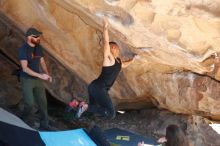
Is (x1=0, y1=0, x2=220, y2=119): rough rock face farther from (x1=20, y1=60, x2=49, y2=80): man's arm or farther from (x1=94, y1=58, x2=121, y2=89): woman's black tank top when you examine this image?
(x1=20, y1=60, x2=49, y2=80): man's arm

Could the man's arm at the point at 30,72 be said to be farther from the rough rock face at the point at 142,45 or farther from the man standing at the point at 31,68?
the rough rock face at the point at 142,45

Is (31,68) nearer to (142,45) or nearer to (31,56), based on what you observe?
A: (31,56)

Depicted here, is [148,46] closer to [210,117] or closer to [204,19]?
[204,19]

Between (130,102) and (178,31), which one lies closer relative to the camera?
(178,31)

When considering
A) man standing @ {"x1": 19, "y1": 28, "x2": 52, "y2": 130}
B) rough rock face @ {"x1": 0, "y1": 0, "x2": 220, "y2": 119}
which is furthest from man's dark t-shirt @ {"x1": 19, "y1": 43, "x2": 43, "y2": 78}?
rough rock face @ {"x1": 0, "y1": 0, "x2": 220, "y2": 119}

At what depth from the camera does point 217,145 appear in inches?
294

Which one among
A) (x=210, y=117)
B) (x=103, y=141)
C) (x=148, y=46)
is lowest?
(x=103, y=141)

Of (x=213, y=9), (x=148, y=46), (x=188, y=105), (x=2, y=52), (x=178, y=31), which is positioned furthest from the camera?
(x=2, y=52)

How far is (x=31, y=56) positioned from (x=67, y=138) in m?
1.24

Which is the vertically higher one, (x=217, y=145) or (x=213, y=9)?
(x=213, y=9)

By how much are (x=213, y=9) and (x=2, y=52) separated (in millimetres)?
4296

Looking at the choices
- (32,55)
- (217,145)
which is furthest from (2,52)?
(217,145)

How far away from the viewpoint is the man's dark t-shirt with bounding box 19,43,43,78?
5539 millimetres

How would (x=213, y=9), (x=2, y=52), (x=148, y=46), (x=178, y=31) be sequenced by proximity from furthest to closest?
(x=2, y=52), (x=148, y=46), (x=178, y=31), (x=213, y=9)
